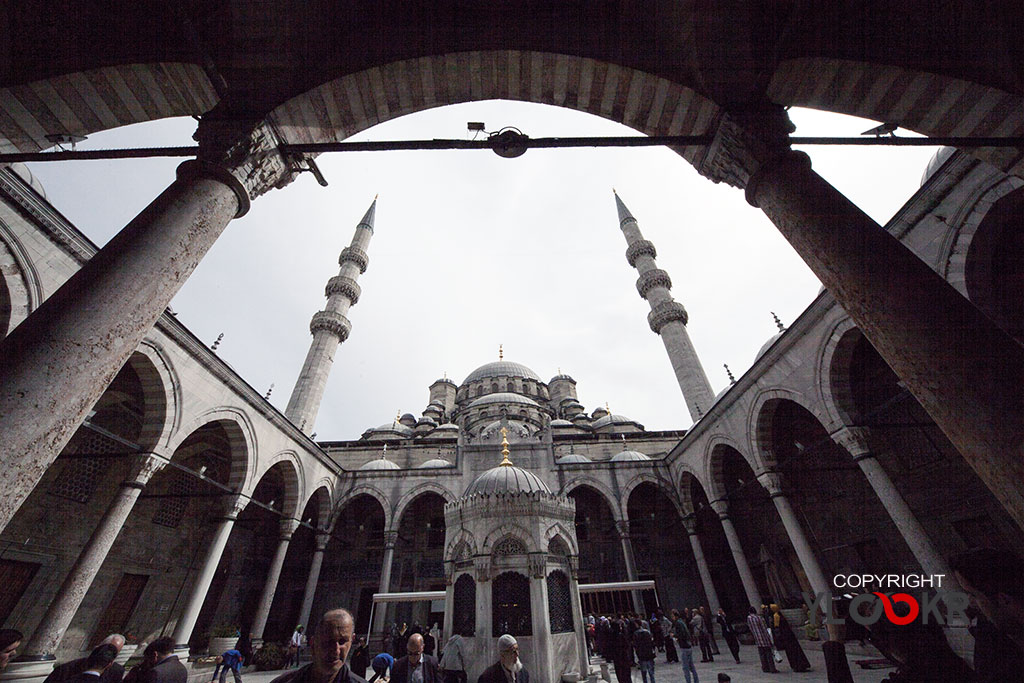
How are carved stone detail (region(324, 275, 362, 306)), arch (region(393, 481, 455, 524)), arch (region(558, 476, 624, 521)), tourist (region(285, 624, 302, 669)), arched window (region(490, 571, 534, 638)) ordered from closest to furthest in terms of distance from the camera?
arched window (region(490, 571, 534, 638)) < tourist (region(285, 624, 302, 669)) < arch (region(393, 481, 455, 524)) < arch (region(558, 476, 624, 521)) < carved stone detail (region(324, 275, 362, 306))

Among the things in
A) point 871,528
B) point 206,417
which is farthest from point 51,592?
point 871,528

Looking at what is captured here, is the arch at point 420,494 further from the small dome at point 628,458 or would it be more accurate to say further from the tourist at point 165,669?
the tourist at point 165,669

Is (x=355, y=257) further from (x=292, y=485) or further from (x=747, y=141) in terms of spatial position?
(x=747, y=141)

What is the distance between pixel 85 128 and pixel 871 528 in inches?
627

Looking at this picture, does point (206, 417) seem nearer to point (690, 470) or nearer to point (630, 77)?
point (630, 77)

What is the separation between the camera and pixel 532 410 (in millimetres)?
25312

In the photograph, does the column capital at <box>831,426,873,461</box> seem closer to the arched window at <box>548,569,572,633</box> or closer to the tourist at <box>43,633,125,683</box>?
the arched window at <box>548,569,572,633</box>

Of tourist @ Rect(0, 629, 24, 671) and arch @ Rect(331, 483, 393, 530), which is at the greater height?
arch @ Rect(331, 483, 393, 530)

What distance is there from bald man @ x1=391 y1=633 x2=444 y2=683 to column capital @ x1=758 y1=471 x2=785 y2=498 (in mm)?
9391

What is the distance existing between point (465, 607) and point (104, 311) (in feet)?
21.0

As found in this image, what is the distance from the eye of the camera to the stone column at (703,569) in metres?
13.2

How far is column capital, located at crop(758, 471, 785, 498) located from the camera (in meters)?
10.4

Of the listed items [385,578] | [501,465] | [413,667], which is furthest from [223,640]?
[413,667]

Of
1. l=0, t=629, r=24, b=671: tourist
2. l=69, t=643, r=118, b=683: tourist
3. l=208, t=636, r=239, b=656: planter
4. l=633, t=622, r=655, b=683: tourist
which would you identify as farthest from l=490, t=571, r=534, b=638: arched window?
l=208, t=636, r=239, b=656: planter
